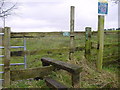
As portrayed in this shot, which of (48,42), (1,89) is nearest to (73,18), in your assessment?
(1,89)

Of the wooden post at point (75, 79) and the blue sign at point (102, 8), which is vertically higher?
the blue sign at point (102, 8)

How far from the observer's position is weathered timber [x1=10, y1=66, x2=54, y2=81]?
412 centimetres

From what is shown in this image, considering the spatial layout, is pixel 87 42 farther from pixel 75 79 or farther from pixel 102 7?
pixel 75 79

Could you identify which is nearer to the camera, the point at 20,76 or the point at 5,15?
the point at 20,76

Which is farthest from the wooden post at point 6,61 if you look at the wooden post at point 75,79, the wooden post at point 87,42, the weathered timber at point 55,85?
the wooden post at point 87,42

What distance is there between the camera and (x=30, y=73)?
13.6 ft

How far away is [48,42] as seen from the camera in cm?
1134

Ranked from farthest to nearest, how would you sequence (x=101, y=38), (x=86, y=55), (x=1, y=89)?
(x=86, y=55), (x=101, y=38), (x=1, y=89)

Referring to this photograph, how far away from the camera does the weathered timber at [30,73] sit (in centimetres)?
412

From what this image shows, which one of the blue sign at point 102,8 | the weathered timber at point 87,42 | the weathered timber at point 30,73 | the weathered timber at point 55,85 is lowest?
the weathered timber at point 55,85

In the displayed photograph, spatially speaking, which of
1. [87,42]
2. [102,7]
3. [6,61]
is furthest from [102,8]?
[6,61]

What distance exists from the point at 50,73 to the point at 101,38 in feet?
7.00

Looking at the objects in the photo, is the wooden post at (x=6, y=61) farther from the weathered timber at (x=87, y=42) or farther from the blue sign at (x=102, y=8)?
the weathered timber at (x=87, y=42)

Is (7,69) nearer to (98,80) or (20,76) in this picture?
(20,76)
